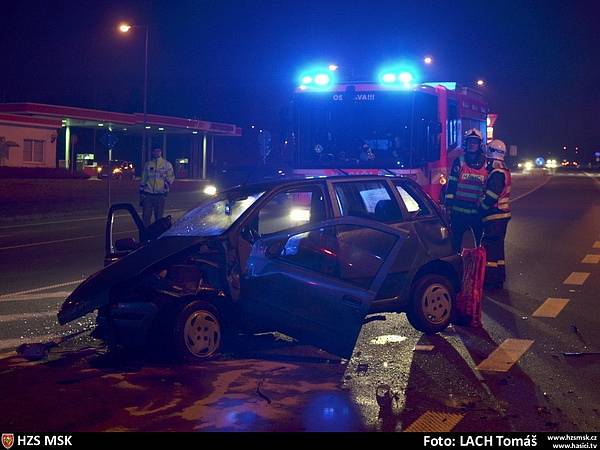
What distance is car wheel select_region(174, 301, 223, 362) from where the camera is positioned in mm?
7023

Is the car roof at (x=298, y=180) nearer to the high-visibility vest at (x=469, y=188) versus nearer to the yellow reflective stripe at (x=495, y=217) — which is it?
the high-visibility vest at (x=469, y=188)

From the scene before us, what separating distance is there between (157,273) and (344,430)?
2569mm

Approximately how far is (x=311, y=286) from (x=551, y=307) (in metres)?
4.05

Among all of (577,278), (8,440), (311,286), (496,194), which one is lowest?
(8,440)

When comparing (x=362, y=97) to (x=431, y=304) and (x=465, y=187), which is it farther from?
A: (x=431, y=304)

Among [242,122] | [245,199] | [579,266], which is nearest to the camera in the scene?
[245,199]

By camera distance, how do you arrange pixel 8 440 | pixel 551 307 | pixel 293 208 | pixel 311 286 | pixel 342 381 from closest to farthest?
pixel 8 440
pixel 342 381
pixel 311 286
pixel 293 208
pixel 551 307

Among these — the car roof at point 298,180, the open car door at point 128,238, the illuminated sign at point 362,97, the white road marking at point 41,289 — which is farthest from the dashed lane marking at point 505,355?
the illuminated sign at point 362,97

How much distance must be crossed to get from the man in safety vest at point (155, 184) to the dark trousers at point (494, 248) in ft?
26.4

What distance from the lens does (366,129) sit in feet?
47.5

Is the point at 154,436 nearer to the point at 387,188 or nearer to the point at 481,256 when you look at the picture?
the point at 387,188

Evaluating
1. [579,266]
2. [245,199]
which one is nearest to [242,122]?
[579,266]

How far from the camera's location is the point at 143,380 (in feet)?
21.3

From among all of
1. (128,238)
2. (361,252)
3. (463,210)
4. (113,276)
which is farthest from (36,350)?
(463,210)
